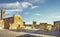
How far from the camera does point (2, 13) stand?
35.6 metres

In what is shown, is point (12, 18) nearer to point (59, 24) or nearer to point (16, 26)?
point (16, 26)

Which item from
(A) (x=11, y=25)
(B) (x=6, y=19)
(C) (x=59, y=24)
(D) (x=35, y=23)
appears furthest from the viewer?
(D) (x=35, y=23)

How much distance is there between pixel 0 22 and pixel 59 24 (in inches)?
599

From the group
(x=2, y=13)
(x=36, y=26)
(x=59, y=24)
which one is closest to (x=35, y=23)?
(x=36, y=26)

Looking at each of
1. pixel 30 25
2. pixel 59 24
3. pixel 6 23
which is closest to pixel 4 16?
pixel 6 23

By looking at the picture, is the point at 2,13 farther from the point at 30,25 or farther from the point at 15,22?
the point at 30,25

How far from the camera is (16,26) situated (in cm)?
3353

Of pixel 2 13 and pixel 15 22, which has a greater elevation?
pixel 2 13

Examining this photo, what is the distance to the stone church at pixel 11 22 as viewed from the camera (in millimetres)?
31889

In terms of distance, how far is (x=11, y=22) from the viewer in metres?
32.4

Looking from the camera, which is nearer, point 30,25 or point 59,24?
point 59,24

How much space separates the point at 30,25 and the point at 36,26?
1993 millimetres

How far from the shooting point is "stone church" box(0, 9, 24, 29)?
31889 mm

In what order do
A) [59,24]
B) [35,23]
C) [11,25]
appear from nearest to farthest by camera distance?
[59,24] < [11,25] < [35,23]
